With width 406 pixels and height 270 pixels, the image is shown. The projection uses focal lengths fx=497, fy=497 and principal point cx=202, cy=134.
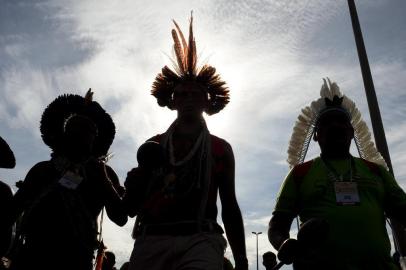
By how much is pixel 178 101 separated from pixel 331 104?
1435 millimetres

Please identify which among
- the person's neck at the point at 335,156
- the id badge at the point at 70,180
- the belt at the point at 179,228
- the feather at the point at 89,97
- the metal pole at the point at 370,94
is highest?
the metal pole at the point at 370,94

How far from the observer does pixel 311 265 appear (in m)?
3.41

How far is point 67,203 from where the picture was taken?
12.4 ft

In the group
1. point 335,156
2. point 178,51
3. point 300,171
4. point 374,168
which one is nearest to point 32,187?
point 178,51

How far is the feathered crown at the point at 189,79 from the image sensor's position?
451 cm

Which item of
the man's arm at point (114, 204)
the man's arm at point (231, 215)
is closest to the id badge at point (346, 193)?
the man's arm at point (231, 215)

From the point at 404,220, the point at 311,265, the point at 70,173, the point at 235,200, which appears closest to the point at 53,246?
the point at 70,173

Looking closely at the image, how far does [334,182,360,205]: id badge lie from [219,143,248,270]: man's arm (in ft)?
2.57

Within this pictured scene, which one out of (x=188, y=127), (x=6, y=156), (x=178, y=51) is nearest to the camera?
(x=6, y=156)

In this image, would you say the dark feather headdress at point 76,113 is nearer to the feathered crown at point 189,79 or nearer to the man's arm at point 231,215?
the feathered crown at point 189,79

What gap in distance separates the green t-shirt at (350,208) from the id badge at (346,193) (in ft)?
0.11

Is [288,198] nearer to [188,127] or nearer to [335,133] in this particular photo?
[335,133]

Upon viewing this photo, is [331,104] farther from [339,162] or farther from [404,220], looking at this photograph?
[404,220]

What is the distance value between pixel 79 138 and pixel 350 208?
2.27m
